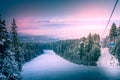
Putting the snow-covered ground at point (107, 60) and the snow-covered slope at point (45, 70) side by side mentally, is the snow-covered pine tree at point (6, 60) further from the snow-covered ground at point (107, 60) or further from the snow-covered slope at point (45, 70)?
the snow-covered ground at point (107, 60)

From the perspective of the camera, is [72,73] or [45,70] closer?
[72,73]

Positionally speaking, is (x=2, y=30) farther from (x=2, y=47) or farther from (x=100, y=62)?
(x=100, y=62)

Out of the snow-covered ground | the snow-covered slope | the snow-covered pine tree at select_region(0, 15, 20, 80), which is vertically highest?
the snow-covered pine tree at select_region(0, 15, 20, 80)

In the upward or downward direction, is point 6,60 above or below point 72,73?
above

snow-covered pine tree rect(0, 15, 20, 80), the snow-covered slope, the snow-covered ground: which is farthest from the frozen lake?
snow-covered pine tree rect(0, 15, 20, 80)

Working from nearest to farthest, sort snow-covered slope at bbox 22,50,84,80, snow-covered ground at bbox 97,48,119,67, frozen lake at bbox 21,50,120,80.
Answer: frozen lake at bbox 21,50,120,80, snow-covered slope at bbox 22,50,84,80, snow-covered ground at bbox 97,48,119,67

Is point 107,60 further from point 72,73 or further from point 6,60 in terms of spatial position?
point 6,60

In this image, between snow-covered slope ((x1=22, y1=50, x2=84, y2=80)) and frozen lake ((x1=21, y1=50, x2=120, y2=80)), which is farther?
snow-covered slope ((x1=22, y1=50, x2=84, y2=80))

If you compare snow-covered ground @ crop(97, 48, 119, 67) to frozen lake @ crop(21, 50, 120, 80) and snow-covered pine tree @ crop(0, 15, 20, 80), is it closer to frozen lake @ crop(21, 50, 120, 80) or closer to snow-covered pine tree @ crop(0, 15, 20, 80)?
frozen lake @ crop(21, 50, 120, 80)

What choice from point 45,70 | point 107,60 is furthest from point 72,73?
point 107,60
